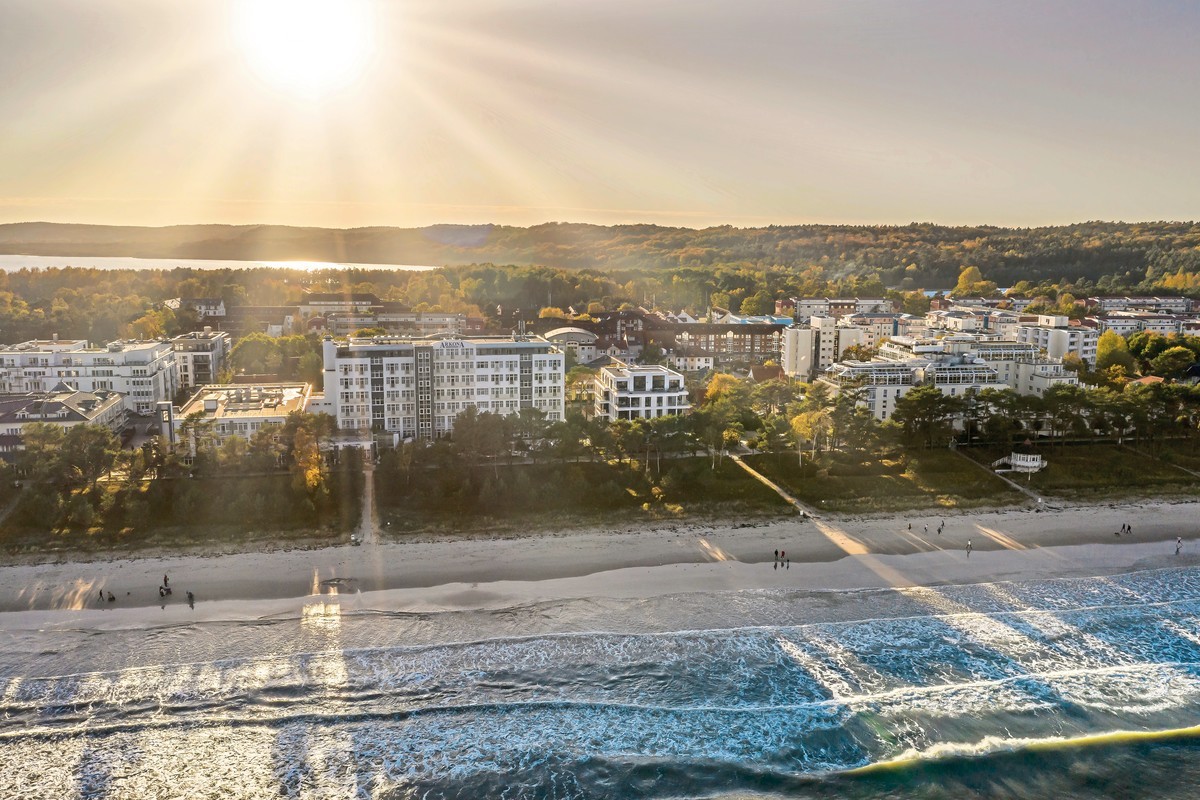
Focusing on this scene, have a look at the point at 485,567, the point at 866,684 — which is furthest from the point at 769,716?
the point at 485,567

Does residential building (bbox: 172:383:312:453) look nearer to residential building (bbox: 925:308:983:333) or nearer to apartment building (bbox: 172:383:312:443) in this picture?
apartment building (bbox: 172:383:312:443)

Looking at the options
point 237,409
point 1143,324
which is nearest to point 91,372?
point 237,409

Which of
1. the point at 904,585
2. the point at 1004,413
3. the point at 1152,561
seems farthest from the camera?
the point at 1004,413

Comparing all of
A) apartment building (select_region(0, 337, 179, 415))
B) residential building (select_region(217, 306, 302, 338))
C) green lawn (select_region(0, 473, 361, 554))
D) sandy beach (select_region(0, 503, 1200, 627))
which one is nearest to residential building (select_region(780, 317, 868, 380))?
sandy beach (select_region(0, 503, 1200, 627))

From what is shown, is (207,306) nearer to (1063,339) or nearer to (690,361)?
(690,361)

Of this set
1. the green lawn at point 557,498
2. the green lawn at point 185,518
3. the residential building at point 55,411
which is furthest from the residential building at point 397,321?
the green lawn at point 185,518

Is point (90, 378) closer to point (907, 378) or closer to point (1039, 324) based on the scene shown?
point (907, 378)

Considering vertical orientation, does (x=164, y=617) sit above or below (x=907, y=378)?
below

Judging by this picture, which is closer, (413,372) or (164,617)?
(164,617)
